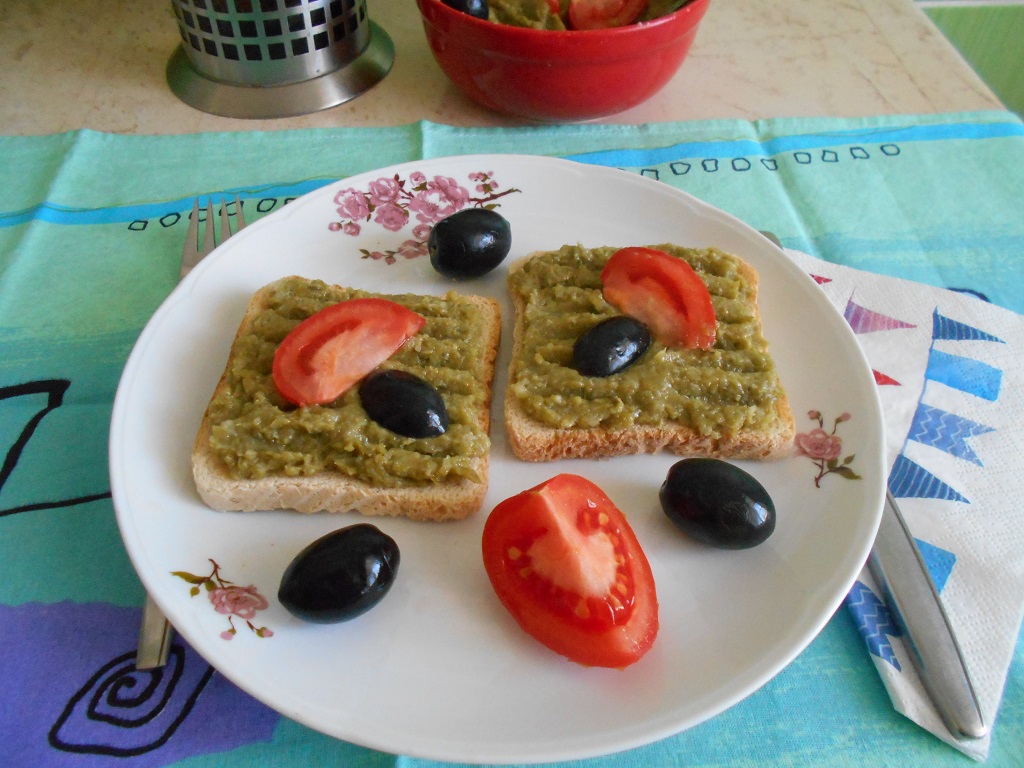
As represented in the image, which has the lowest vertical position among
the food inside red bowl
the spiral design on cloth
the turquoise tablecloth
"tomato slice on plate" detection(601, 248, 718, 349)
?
the spiral design on cloth

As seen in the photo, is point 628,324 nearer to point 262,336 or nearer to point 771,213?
point 262,336

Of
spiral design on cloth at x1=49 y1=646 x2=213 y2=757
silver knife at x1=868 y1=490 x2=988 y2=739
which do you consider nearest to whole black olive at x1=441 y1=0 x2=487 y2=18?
silver knife at x1=868 y1=490 x2=988 y2=739

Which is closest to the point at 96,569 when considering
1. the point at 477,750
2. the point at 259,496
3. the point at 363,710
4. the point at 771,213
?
the point at 259,496

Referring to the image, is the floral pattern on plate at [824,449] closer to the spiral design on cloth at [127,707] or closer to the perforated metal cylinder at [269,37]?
the spiral design on cloth at [127,707]

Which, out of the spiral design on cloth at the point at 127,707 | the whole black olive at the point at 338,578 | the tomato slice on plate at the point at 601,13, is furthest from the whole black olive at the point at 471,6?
the spiral design on cloth at the point at 127,707

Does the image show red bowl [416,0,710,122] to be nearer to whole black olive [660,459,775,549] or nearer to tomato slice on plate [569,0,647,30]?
tomato slice on plate [569,0,647,30]

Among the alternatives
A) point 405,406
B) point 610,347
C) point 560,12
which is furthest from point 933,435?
point 560,12
